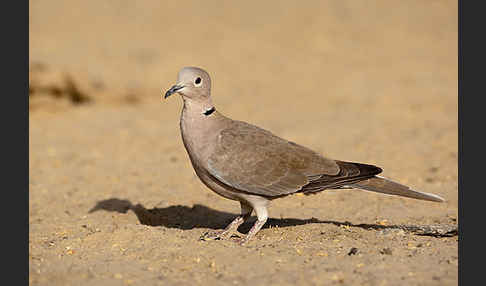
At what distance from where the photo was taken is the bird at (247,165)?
5520mm

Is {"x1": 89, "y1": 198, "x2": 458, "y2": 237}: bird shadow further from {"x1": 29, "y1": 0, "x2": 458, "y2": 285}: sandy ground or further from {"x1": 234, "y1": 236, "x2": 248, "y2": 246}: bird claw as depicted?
{"x1": 234, "y1": 236, "x2": 248, "y2": 246}: bird claw

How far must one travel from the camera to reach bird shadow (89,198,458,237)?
19.9ft

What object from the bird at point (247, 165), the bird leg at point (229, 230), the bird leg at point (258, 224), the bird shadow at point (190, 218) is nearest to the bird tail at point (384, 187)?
the bird at point (247, 165)

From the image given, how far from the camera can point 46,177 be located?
839cm

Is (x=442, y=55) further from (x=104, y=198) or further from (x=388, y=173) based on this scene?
(x=104, y=198)

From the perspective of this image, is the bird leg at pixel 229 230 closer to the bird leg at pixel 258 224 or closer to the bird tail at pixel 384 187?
the bird leg at pixel 258 224

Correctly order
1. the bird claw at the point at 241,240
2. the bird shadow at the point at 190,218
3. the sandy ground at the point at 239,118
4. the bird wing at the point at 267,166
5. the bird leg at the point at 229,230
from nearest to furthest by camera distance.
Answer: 1. the sandy ground at the point at 239,118
2. the bird claw at the point at 241,240
3. the bird wing at the point at 267,166
4. the bird leg at the point at 229,230
5. the bird shadow at the point at 190,218

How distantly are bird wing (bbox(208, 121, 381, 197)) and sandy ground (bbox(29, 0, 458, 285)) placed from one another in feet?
1.47

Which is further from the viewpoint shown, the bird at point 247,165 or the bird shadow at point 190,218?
the bird shadow at point 190,218

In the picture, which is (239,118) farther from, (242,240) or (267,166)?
(242,240)

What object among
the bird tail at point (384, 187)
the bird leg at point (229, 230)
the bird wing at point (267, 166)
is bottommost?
the bird leg at point (229, 230)

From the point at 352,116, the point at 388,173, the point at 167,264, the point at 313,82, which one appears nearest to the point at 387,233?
the point at 167,264

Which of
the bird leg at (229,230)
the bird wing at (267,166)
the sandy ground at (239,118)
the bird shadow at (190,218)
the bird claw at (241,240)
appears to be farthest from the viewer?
the bird shadow at (190,218)

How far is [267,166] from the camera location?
563 centimetres
